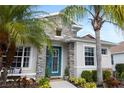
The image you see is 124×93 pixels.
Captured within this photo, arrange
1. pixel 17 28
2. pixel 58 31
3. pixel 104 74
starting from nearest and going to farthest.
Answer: pixel 17 28
pixel 104 74
pixel 58 31

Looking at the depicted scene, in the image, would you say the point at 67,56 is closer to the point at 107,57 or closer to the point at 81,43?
the point at 81,43

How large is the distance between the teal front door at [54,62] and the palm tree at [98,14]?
12.1 ft

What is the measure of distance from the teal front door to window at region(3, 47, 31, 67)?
5.62 feet

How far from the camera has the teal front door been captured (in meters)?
14.9

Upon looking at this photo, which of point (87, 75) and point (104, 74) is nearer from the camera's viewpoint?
point (87, 75)

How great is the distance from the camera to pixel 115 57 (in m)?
24.6

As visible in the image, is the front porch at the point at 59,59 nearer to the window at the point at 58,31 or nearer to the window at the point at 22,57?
the window at the point at 58,31

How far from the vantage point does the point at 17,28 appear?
9.13 m

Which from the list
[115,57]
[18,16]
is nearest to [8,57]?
[18,16]

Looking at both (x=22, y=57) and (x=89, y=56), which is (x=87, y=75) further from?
(x=22, y=57)

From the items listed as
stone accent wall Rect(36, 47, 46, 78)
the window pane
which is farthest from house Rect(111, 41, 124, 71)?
the window pane

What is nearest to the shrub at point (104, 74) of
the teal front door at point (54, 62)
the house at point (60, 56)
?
the house at point (60, 56)

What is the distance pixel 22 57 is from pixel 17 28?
15.6 ft

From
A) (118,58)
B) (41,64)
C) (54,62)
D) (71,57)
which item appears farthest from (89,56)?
(118,58)
